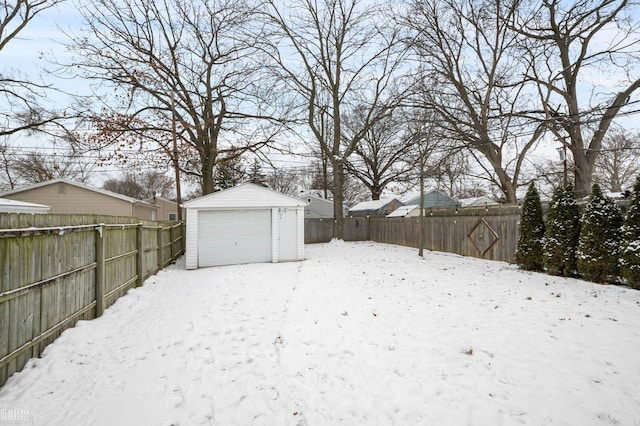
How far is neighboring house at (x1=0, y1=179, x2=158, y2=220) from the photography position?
1418 cm

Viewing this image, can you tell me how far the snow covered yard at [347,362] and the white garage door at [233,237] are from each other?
427 cm

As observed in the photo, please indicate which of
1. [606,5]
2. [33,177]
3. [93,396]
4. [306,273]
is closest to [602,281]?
[306,273]

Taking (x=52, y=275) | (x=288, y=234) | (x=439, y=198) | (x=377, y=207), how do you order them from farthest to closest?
(x=439, y=198), (x=377, y=207), (x=288, y=234), (x=52, y=275)

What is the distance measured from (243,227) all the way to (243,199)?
1.00m

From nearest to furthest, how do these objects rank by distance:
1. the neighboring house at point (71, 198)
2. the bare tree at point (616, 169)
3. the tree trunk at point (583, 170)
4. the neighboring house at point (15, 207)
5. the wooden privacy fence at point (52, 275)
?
1. the wooden privacy fence at point (52, 275)
2. the neighboring house at point (15, 207)
3. the tree trunk at point (583, 170)
4. the neighboring house at point (71, 198)
5. the bare tree at point (616, 169)

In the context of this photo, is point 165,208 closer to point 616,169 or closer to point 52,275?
point 52,275

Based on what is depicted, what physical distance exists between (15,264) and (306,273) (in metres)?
6.20

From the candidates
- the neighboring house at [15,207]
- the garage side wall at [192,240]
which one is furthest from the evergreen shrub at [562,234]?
the neighboring house at [15,207]

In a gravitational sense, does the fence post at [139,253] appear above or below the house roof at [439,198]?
below

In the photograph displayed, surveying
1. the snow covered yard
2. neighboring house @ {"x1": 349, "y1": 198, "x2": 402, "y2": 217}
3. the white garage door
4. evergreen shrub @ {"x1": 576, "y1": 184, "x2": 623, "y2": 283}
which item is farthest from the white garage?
neighboring house @ {"x1": 349, "y1": 198, "x2": 402, "y2": 217}

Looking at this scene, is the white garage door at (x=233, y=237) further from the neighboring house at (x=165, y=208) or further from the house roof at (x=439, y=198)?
the house roof at (x=439, y=198)

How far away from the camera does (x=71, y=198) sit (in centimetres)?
1484

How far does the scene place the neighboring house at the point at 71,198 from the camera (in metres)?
14.2

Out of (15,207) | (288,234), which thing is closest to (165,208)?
(15,207)
